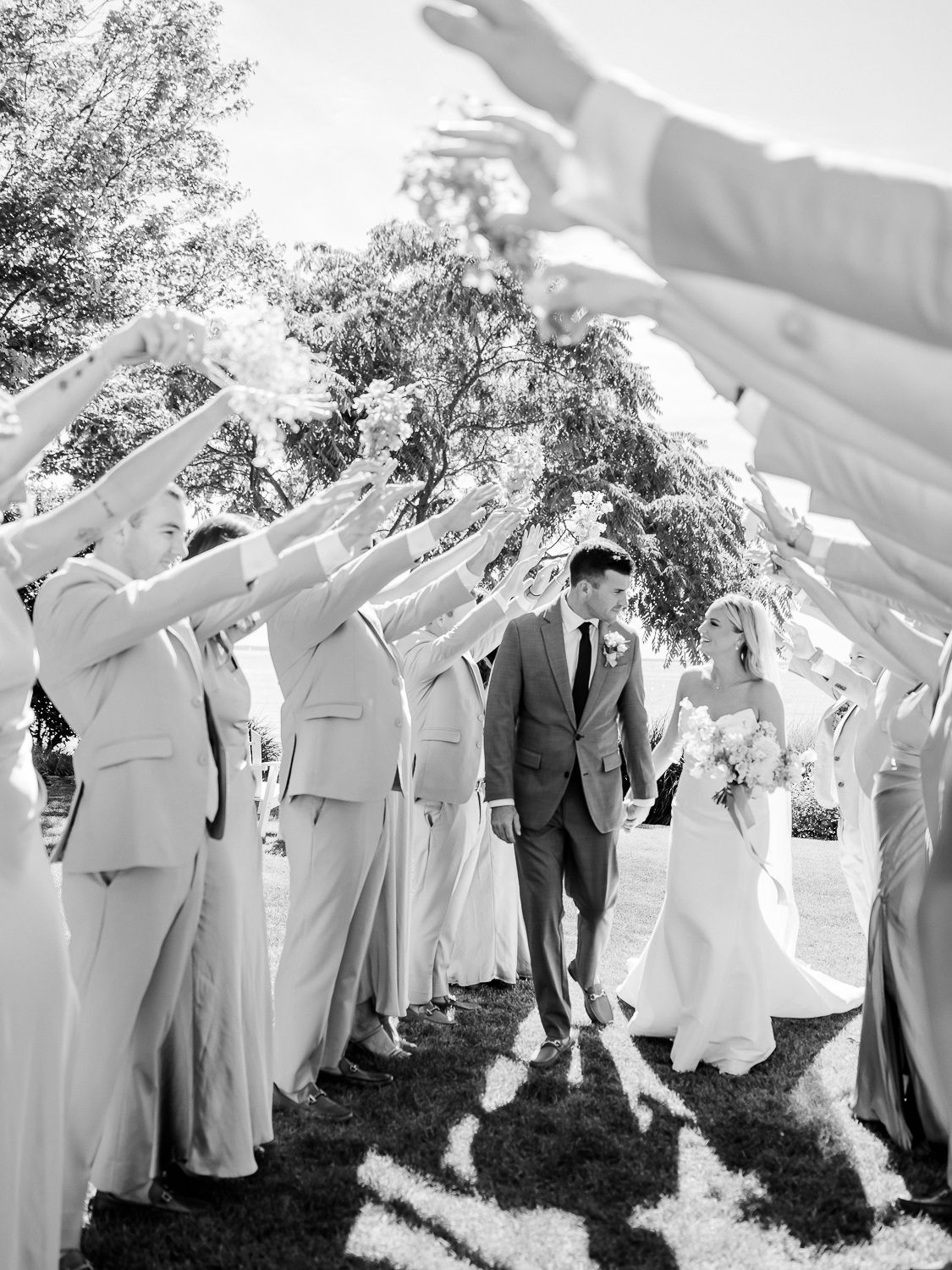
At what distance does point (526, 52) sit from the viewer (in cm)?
147

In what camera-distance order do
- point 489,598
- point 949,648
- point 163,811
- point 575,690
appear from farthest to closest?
point 489,598, point 575,690, point 163,811, point 949,648

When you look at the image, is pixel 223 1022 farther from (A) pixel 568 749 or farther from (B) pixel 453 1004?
(B) pixel 453 1004

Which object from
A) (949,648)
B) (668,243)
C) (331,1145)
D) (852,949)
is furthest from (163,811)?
(852,949)

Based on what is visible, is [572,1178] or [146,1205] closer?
[146,1205]

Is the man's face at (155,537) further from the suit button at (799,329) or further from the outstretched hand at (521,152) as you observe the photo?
the suit button at (799,329)

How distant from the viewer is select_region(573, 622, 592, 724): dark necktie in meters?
7.00

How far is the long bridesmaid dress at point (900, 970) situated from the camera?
533 centimetres

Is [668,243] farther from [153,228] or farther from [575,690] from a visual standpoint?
[153,228]

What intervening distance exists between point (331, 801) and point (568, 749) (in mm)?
1798

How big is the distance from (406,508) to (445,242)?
442cm

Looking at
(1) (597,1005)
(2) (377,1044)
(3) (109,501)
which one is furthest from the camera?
(1) (597,1005)

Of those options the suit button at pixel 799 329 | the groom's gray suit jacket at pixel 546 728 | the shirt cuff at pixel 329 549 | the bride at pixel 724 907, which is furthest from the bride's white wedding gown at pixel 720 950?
the suit button at pixel 799 329

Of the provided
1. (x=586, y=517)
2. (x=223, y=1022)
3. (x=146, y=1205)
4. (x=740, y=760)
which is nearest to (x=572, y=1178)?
(x=223, y=1022)

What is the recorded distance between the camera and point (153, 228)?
49.4 feet
